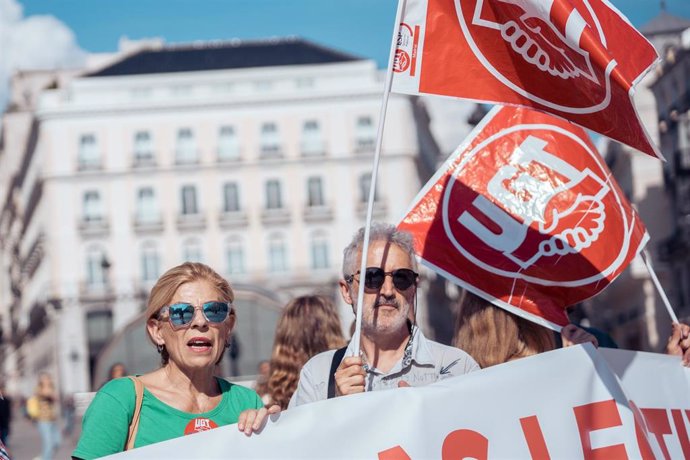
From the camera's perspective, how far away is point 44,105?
75.2 metres

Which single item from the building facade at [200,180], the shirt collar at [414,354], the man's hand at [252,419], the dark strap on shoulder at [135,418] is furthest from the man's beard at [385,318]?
the building facade at [200,180]

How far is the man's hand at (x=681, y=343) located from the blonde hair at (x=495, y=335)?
0.51 meters

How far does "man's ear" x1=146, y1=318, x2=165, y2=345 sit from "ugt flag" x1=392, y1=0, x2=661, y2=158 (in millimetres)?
1227

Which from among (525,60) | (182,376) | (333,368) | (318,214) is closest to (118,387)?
(182,376)

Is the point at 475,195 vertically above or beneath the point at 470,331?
above

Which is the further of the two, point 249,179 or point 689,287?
point 249,179

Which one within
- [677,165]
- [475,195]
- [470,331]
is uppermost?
[677,165]

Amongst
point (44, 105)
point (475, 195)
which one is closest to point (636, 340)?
point (44, 105)

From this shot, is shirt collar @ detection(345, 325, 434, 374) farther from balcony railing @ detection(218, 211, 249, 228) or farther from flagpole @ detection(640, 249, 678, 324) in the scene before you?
balcony railing @ detection(218, 211, 249, 228)

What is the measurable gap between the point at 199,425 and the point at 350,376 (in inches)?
20.1

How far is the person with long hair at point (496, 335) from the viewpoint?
5.97 metres

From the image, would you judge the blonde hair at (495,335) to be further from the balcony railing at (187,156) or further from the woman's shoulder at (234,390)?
the balcony railing at (187,156)

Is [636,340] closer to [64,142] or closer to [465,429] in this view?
[64,142]

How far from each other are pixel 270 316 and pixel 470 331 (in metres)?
46.1
